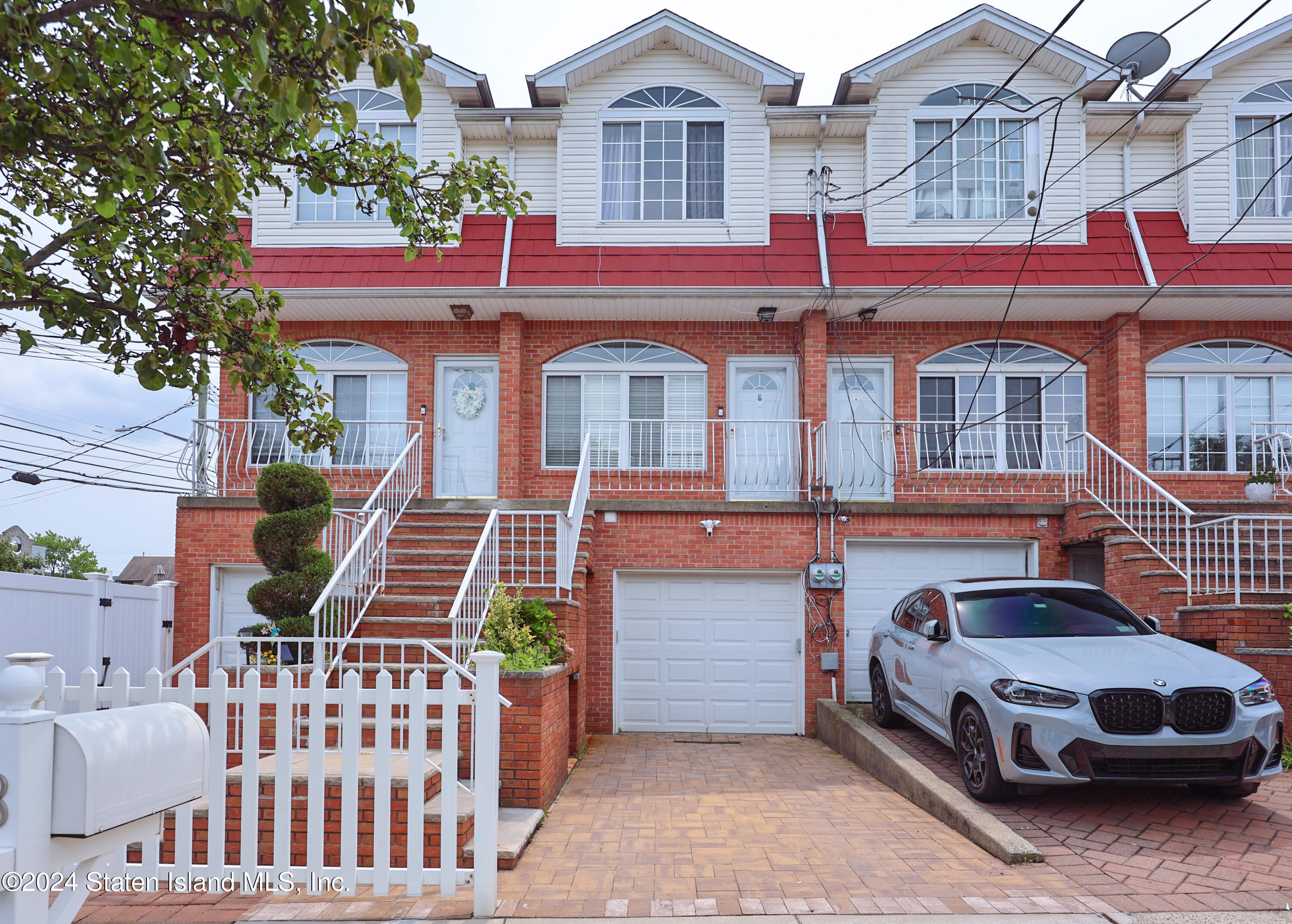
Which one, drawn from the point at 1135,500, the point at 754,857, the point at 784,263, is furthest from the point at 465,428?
the point at 754,857

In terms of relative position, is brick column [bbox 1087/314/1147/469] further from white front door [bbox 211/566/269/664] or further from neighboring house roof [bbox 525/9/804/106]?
white front door [bbox 211/566/269/664]

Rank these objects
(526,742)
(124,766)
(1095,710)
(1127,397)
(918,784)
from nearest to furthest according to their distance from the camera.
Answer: (124,766) < (1095,710) < (526,742) < (918,784) < (1127,397)

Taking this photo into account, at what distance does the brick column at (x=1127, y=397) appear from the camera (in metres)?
12.8

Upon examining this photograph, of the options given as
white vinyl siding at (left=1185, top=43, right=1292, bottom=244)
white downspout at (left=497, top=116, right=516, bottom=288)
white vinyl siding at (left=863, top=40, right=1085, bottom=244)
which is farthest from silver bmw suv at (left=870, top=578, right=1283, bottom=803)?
white vinyl siding at (left=1185, top=43, right=1292, bottom=244)

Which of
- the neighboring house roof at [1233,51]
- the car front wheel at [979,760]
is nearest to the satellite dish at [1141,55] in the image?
the neighboring house roof at [1233,51]

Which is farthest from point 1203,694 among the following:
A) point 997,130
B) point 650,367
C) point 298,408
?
point 997,130

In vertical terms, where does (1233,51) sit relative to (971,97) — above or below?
above

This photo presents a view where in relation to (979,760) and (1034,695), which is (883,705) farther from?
(1034,695)

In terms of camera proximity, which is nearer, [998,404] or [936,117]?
[998,404]

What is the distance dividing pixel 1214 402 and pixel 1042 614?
7.51m

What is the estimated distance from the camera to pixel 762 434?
13250 mm

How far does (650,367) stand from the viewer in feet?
44.6

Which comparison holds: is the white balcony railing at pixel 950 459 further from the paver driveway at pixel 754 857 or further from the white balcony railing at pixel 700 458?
the paver driveway at pixel 754 857

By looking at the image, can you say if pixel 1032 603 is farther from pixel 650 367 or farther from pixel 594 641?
pixel 650 367
